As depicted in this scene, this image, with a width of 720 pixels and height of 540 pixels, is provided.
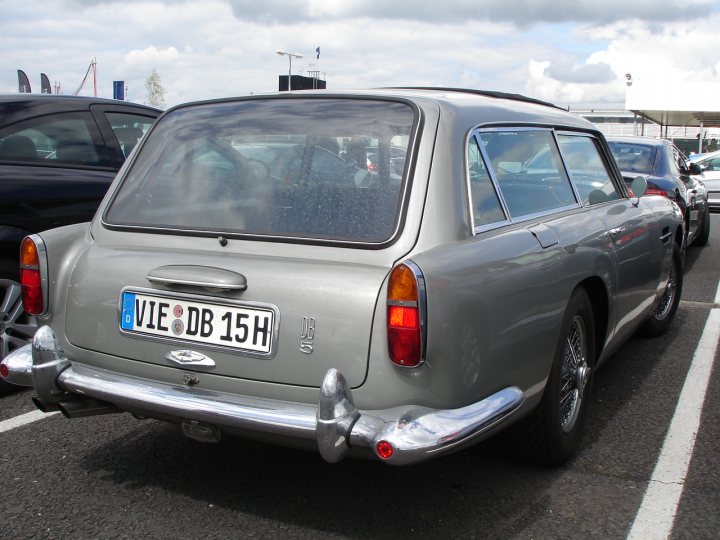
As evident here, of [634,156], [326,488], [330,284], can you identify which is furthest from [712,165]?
[330,284]

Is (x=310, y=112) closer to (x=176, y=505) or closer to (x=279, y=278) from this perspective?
(x=279, y=278)

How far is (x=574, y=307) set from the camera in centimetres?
339

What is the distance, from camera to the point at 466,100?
3.31 metres

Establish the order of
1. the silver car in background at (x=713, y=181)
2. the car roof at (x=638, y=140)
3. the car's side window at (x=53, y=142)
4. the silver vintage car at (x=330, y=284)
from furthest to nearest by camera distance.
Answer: the silver car in background at (x=713, y=181) < the car roof at (x=638, y=140) < the car's side window at (x=53, y=142) < the silver vintage car at (x=330, y=284)

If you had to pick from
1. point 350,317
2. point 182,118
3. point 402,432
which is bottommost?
point 402,432

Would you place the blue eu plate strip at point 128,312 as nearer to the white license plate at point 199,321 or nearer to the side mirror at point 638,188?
the white license plate at point 199,321

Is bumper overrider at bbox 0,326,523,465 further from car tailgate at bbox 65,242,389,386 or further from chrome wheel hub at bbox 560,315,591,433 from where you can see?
chrome wheel hub at bbox 560,315,591,433

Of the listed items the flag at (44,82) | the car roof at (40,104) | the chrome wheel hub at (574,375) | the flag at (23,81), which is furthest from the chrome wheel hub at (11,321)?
the flag at (44,82)

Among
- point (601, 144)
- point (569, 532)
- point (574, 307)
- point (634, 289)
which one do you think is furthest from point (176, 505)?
point (601, 144)

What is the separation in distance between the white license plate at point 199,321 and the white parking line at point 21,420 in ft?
4.86

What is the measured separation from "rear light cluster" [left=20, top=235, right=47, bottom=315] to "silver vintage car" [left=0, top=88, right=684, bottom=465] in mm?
10

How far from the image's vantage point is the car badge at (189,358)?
279 centimetres

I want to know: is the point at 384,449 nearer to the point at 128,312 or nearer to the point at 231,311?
the point at 231,311

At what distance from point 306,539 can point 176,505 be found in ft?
A: 1.96
